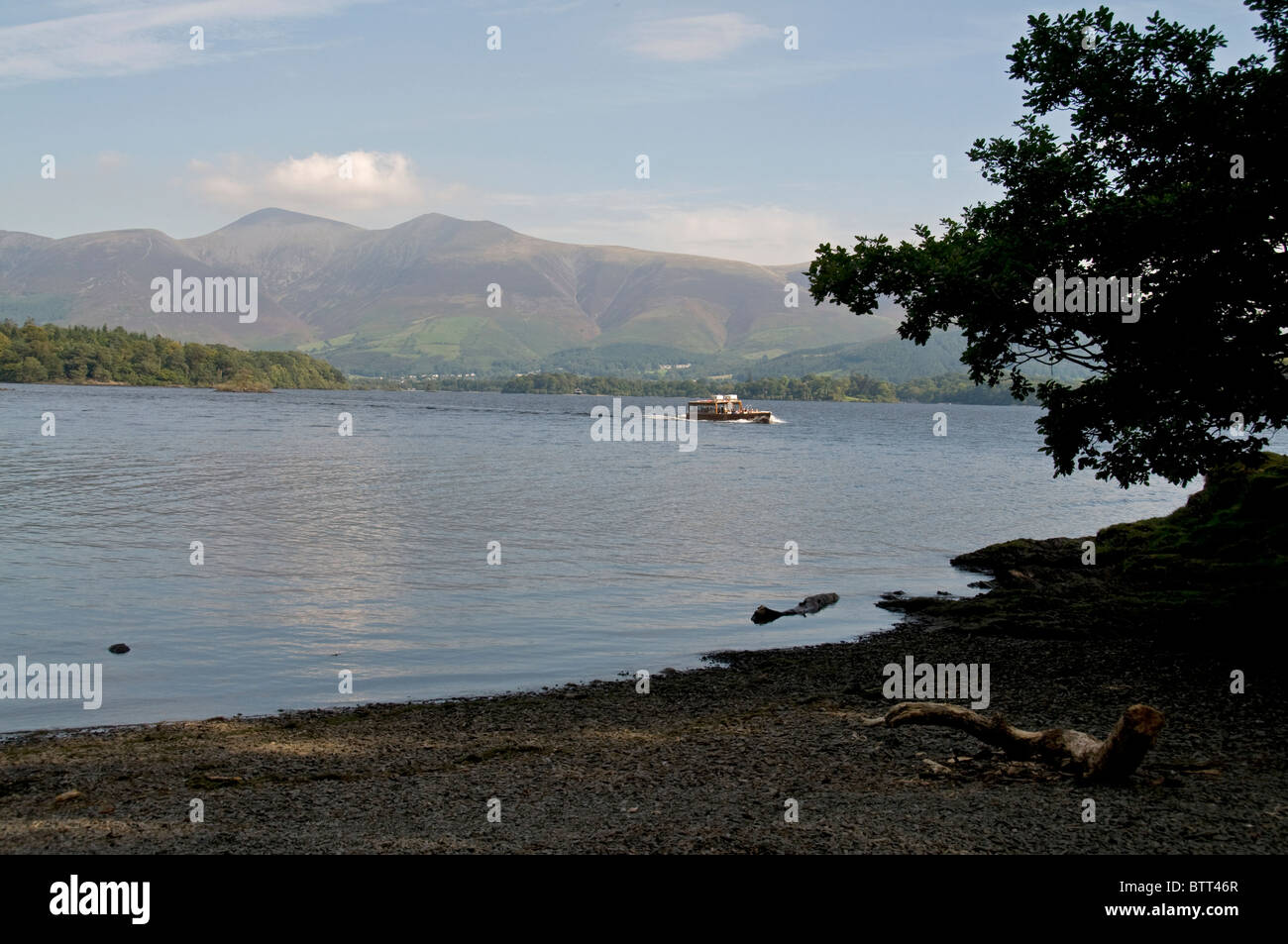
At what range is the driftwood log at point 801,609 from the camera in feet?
85.2

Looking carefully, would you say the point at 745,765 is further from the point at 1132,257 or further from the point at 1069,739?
the point at 1132,257

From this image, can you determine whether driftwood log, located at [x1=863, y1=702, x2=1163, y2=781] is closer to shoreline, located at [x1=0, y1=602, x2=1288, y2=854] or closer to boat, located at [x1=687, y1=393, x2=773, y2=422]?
shoreline, located at [x1=0, y1=602, x2=1288, y2=854]

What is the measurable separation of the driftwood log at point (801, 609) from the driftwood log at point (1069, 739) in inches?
519

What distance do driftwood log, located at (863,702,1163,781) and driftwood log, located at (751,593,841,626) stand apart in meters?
13.2

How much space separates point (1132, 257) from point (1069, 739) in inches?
328

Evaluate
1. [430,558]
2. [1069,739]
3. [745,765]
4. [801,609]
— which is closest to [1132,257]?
[1069,739]

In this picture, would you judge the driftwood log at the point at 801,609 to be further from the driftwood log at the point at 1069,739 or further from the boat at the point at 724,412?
the boat at the point at 724,412

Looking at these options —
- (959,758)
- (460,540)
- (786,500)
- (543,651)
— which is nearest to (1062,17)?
(959,758)

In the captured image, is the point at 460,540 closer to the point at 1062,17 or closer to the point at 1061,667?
the point at 1061,667

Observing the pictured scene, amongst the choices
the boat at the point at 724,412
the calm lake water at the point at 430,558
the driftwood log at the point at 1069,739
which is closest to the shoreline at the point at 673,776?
the driftwood log at the point at 1069,739

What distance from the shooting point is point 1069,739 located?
11453 millimetres

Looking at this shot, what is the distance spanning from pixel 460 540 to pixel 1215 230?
98.1ft

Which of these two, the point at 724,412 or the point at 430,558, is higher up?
the point at 724,412

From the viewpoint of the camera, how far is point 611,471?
249 ft
